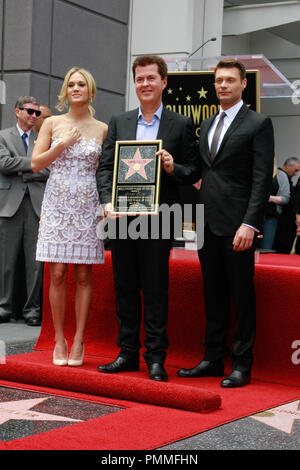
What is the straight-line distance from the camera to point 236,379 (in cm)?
382

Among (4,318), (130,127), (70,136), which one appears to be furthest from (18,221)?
(130,127)

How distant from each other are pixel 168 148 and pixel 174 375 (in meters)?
1.23

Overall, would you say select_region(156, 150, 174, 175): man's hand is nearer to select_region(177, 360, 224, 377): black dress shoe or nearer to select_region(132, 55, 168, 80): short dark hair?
select_region(132, 55, 168, 80): short dark hair

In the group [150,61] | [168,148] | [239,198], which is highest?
[150,61]

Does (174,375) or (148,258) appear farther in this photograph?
(174,375)

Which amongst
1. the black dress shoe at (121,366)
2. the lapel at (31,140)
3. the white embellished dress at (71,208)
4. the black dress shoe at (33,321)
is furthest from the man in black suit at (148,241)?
the lapel at (31,140)

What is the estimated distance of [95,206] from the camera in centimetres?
418

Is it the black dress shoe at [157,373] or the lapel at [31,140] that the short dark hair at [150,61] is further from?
the lapel at [31,140]

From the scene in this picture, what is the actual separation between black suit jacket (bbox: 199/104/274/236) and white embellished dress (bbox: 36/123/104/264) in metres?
0.70

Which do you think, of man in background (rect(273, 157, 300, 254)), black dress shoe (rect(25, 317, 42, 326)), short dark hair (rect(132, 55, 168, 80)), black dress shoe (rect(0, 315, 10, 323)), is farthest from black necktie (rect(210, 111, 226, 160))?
man in background (rect(273, 157, 300, 254))

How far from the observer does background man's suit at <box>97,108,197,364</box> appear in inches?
154

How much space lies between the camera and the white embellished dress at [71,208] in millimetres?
4109

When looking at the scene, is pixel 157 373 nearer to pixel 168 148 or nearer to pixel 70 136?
pixel 168 148

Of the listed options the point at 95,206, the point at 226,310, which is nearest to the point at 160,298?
the point at 226,310
